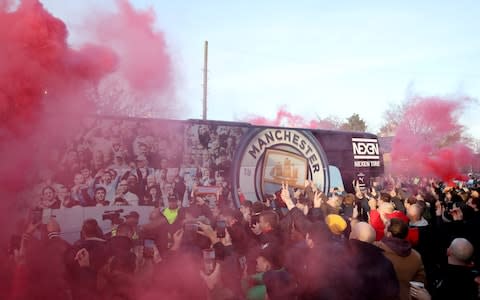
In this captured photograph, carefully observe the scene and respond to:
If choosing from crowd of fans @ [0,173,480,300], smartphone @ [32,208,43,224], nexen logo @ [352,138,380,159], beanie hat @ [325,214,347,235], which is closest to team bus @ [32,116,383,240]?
smartphone @ [32,208,43,224]

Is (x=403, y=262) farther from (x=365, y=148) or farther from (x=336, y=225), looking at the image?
(x=365, y=148)

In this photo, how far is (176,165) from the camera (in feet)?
28.0

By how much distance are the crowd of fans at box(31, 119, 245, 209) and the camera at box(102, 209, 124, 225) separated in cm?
14

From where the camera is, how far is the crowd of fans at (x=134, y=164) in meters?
6.82

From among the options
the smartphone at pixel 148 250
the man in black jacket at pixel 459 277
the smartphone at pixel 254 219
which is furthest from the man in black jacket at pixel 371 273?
the smartphone at pixel 254 219

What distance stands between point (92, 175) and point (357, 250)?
5.10 metres

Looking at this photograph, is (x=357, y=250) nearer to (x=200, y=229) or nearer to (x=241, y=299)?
(x=241, y=299)

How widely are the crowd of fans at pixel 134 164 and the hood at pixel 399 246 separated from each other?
4663 mm

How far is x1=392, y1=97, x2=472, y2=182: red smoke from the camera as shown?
1725 centimetres

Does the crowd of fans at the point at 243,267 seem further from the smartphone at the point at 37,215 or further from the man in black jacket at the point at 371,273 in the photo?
the smartphone at the point at 37,215

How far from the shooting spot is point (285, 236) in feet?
16.2

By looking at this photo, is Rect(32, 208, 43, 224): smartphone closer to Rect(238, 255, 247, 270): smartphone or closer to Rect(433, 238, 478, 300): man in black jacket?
Rect(238, 255, 247, 270): smartphone

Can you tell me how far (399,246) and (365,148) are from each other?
915cm

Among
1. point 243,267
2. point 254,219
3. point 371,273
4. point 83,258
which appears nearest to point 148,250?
point 83,258
